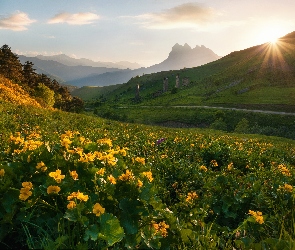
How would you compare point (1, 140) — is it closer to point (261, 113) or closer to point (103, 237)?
point (103, 237)

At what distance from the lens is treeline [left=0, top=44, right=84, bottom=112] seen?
1554 inches

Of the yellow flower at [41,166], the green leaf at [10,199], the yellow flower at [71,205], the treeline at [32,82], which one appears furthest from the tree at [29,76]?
the yellow flower at [71,205]

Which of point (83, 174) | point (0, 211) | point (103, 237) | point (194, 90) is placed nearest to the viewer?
point (103, 237)

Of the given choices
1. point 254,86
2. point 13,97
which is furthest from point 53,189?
A: point 254,86

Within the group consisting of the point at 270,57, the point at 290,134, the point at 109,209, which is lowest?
the point at 290,134

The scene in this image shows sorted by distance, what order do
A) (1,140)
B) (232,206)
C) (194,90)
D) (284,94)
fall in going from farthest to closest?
(194,90), (284,94), (1,140), (232,206)

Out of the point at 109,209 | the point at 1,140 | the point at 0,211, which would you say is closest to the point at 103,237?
the point at 109,209

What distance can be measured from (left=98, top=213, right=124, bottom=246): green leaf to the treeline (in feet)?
95.4

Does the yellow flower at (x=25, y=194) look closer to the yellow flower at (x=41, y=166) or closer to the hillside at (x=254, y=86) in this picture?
the yellow flower at (x=41, y=166)

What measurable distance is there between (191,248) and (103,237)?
4.44 feet

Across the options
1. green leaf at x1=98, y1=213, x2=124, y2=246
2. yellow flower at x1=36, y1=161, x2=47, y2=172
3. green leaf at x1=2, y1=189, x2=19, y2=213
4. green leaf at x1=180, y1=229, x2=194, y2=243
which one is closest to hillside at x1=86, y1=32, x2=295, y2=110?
green leaf at x1=180, y1=229, x2=194, y2=243

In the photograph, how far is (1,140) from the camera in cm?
782

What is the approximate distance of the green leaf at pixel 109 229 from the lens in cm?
254

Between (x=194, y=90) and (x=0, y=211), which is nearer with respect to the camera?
(x=0, y=211)
